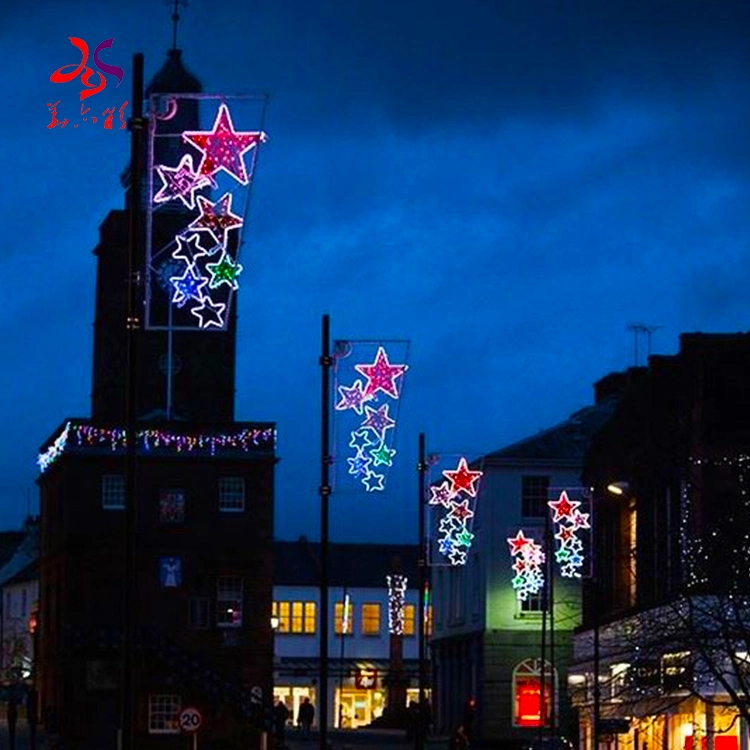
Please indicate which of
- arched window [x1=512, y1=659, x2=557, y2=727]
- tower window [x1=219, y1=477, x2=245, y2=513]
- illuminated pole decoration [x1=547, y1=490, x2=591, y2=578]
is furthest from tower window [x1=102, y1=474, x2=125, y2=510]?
arched window [x1=512, y1=659, x2=557, y2=727]

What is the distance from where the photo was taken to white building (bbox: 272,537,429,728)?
459ft

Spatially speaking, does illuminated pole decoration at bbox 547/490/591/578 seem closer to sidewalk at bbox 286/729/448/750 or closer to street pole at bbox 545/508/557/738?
street pole at bbox 545/508/557/738

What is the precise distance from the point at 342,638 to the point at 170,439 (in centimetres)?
5630

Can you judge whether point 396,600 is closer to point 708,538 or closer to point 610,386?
point 610,386

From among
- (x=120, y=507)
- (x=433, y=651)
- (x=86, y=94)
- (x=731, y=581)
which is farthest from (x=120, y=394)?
(x=86, y=94)

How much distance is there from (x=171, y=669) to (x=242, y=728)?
3868 mm

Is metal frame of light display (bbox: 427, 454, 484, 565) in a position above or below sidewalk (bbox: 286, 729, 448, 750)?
above

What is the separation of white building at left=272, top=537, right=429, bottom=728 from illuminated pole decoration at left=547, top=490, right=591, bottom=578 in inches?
2406

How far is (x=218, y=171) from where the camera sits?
124 ft

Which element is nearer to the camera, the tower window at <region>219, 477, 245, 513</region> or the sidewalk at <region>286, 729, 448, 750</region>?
the tower window at <region>219, 477, 245, 513</region>

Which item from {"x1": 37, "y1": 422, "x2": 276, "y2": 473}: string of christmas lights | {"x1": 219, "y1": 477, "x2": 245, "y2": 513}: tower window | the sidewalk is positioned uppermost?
{"x1": 37, "y1": 422, "x2": 276, "y2": 473}: string of christmas lights

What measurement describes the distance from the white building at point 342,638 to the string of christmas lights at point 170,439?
5337 cm

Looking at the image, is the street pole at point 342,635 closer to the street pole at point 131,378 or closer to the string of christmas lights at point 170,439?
the string of christmas lights at point 170,439

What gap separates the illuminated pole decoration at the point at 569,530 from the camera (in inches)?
2844
